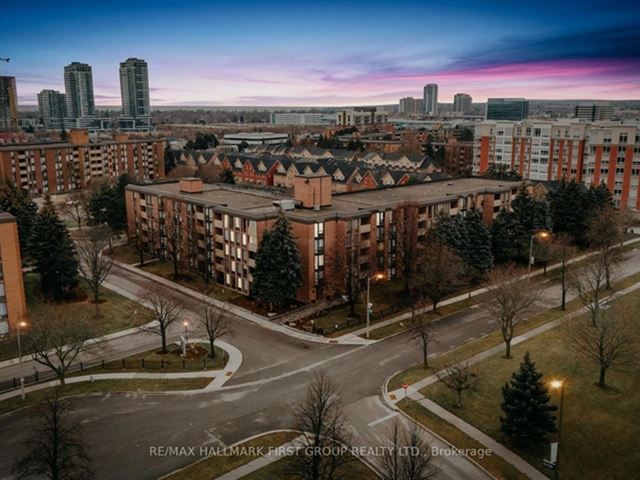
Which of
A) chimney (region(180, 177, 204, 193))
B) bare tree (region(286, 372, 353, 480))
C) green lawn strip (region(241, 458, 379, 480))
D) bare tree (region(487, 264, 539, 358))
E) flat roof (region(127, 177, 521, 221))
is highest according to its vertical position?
chimney (region(180, 177, 204, 193))

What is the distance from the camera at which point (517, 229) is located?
219 feet

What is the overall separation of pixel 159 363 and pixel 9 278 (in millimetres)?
15965

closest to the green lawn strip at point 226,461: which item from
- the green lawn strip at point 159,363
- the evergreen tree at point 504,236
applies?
the green lawn strip at point 159,363

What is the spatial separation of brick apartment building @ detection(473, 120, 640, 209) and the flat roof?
110 ft

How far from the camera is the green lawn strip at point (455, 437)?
92.8ft

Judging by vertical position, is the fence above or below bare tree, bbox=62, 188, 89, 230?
below

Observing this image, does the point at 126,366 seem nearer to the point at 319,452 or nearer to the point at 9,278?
the point at 9,278

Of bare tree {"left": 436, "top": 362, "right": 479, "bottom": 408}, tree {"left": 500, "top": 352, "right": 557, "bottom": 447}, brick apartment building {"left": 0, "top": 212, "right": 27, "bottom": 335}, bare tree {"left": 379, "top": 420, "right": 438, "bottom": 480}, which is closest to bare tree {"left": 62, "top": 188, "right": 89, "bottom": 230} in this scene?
brick apartment building {"left": 0, "top": 212, "right": 27, "bottom": 335}

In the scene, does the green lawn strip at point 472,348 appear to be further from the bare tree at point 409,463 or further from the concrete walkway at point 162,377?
the concrete walkway at point 162,377

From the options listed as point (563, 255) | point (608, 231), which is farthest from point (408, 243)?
point (608, 231)

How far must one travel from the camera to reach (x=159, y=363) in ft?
135

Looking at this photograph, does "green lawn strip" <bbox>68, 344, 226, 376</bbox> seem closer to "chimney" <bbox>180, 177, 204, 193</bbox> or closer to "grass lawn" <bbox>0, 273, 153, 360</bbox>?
"grass lawn" <bbox>0, 273, 153, 360</bbox>

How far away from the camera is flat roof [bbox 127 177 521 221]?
58.3m

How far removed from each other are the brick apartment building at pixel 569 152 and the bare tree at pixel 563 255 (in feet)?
123
